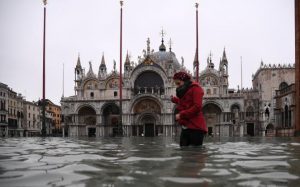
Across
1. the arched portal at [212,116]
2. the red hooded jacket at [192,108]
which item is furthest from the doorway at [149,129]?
the red hooded jacket at [192,108]

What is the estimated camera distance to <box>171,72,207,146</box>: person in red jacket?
7688 millimetres

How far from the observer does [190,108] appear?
7.66 metres

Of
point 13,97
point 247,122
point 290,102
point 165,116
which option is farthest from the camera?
point 13,97

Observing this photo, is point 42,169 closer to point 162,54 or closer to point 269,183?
point 269,183

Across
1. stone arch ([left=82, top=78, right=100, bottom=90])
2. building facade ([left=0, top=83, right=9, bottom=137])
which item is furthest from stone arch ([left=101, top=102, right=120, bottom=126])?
building facade ([left=0, top=83, right=9, bottom=137])

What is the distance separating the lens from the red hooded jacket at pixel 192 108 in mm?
7659

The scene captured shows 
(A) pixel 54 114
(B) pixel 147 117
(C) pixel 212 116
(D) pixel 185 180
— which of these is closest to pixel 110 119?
(B) pixel 147 117

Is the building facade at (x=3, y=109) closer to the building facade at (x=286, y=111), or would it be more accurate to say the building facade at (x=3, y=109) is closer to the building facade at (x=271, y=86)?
the building facade at (x=271, y=86)

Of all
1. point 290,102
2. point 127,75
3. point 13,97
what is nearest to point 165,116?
point 127,75

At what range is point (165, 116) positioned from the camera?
50312 millimetres

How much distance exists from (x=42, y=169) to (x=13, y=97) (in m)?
67.6

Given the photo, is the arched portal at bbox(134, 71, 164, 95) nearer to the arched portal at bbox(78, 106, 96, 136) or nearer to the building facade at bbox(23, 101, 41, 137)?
the arched portal at bbox(78, 106, 96, 136)

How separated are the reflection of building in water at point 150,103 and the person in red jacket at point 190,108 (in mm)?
42005

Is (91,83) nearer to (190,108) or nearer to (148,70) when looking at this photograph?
(148,70)
